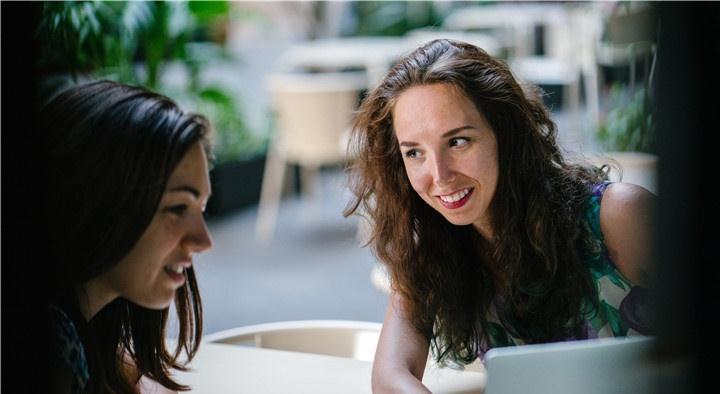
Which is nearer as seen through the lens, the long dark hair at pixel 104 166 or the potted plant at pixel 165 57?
the long dark hair at pixel 104 166

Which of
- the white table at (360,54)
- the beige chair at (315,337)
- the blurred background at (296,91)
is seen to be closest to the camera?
the beige chair at (315,337)

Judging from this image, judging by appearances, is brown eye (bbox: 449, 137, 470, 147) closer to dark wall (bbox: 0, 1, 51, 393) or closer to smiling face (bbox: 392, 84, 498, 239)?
smiling face (bbox: 392, 84, 498, 239)

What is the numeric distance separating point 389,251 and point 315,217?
147 inches

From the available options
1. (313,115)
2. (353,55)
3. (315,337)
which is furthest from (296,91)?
(315,337)

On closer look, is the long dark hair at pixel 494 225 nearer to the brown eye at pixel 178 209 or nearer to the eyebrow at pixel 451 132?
the eyebrow at pixel 451 132

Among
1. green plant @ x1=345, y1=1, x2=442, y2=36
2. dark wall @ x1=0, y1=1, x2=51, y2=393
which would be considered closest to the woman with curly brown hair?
dark wall @ x1=0, y1=1, x2=51, y2=393

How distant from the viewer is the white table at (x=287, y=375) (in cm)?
130

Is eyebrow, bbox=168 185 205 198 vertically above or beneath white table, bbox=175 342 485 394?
above

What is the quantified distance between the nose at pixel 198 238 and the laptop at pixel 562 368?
0.36m

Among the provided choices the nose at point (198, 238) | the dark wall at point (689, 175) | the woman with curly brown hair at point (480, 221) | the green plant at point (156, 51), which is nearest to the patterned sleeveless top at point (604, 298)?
the woman with curly brown hair at point (480, 221)

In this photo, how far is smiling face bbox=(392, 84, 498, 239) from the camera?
1.25 m

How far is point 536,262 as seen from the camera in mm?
1345

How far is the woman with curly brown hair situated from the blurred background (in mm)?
239

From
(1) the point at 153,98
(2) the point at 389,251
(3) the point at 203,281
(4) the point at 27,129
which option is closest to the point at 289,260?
(3) the point at 203,281
